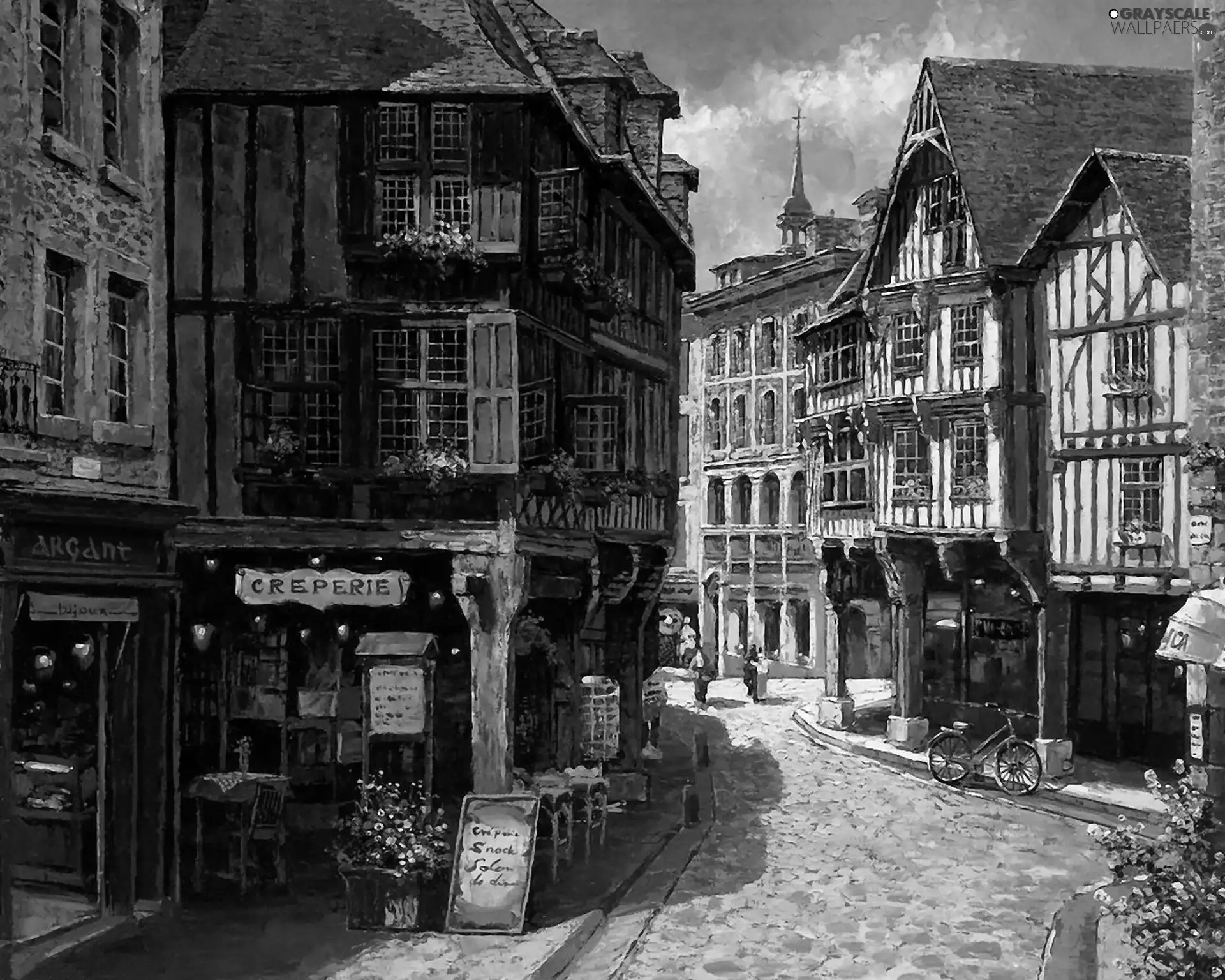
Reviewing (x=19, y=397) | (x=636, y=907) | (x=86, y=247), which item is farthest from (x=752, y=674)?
(x=19, y=397)

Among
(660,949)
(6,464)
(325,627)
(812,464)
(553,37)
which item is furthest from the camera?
(812,464)

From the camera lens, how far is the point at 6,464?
31.9ft

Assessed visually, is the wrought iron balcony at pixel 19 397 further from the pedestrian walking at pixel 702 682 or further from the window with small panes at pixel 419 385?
the pedestrian walking at pixel 702 682

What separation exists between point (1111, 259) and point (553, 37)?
892 cm

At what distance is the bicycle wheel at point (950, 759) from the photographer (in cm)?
1919

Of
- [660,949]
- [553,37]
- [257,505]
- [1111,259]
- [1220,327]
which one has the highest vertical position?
[553,37]

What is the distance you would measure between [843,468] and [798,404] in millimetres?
11074

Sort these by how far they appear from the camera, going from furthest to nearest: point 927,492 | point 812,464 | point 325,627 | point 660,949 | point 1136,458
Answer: point 812,464, point 927,492, point 1136,458, point 325,627, point 660,949

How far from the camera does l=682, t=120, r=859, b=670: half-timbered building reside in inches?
1479

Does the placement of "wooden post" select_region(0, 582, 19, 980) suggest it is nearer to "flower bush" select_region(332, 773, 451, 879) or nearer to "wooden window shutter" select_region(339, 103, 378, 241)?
"flower bush" select_region(332, 773, 451, 879)

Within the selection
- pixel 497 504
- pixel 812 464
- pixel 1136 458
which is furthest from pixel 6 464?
pixel 812 464

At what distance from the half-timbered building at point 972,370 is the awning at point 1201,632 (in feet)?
21.2

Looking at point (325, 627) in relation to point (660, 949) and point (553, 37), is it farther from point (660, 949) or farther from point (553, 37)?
point (553, 37)

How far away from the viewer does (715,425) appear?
4150 cm
